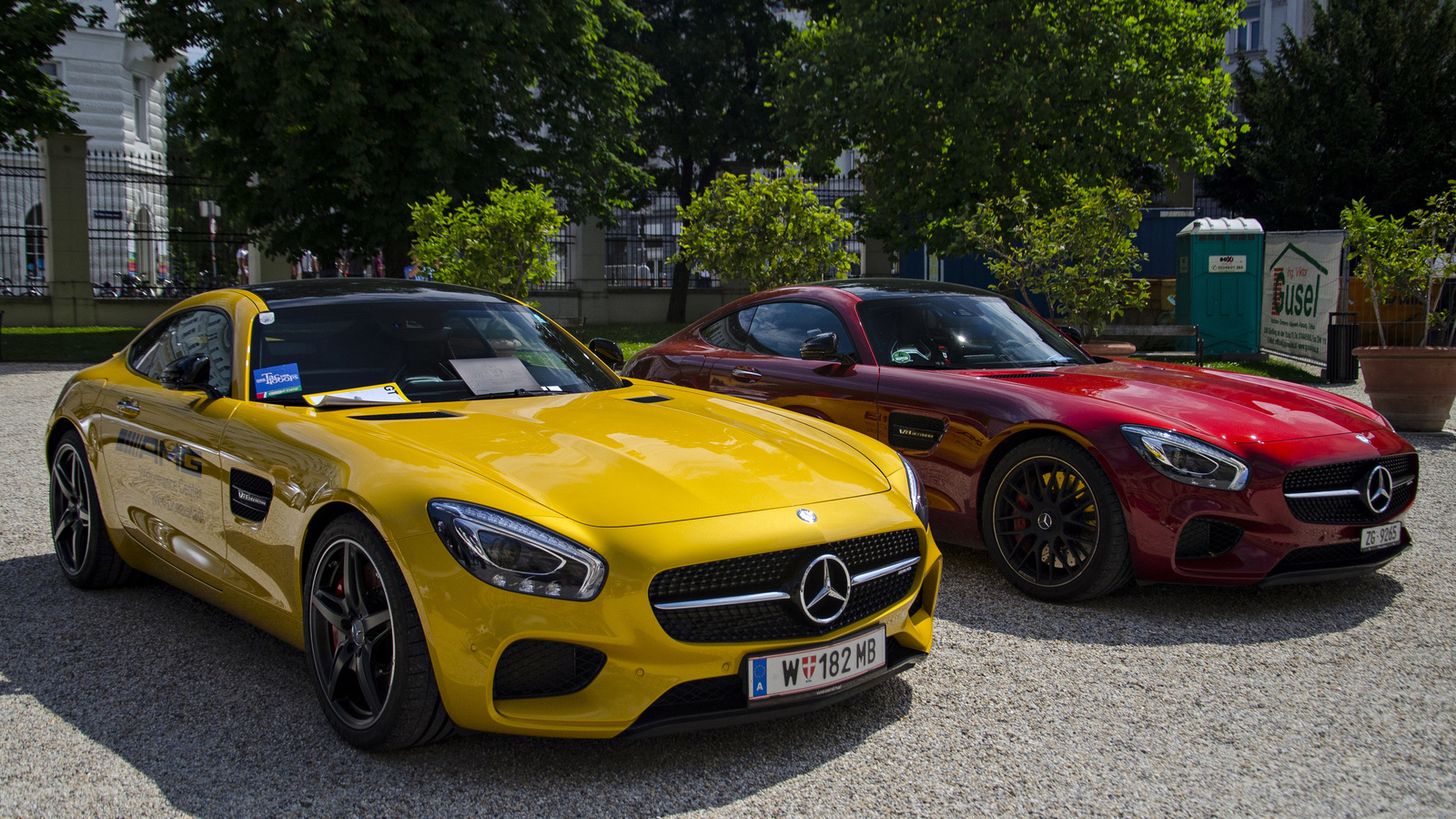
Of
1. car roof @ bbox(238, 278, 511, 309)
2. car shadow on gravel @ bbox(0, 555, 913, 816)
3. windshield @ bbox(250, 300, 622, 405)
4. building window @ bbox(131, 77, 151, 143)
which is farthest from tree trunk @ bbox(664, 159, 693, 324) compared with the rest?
car shadow on gravel @ bbox(0, 555, 913, 816)

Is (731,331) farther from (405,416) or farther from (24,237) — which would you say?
(24,237)

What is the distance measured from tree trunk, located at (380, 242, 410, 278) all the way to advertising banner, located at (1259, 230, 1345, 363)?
15905 millimetres

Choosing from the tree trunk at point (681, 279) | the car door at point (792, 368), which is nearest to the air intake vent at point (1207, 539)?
the car door at point (792, 368)

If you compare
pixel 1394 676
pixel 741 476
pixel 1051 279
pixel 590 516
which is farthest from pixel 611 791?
pixel 1051 279

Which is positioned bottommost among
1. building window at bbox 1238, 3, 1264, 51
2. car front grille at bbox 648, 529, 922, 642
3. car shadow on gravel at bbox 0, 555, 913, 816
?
car shadow on gravel at bbox 0, 555, 913, 816

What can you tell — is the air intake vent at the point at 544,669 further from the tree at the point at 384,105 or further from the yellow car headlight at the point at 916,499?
the tree at the point at 384,105

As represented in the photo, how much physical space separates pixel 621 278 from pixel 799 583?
1234 inches

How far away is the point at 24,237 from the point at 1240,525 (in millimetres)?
29292

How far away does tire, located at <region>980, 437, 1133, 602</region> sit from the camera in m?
4.47

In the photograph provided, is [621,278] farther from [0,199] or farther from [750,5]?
[0,199]

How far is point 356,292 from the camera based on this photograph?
441 centimetres

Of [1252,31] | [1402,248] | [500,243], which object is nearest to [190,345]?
[500,243]

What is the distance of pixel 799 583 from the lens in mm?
2982

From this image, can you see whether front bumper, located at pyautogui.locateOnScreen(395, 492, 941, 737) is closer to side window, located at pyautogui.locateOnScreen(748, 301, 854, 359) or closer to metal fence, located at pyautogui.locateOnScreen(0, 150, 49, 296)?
side window, located at pyautogui.locateOnScreen(748, 301, 854, 359)
